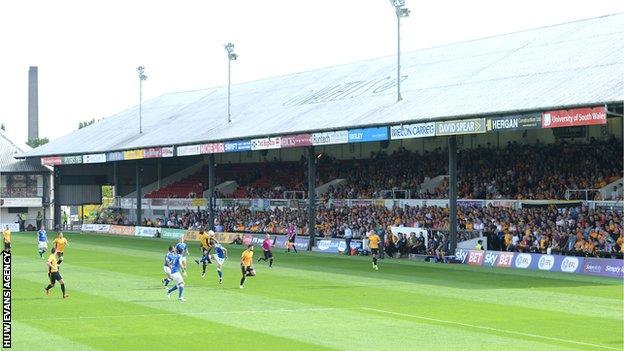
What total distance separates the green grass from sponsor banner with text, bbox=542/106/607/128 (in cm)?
576

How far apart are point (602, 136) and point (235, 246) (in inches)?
881

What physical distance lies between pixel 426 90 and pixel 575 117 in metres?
15.9

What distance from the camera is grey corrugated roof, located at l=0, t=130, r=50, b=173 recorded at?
3644 inches

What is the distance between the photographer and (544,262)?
142 ft

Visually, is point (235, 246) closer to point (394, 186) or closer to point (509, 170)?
point (394, 186)

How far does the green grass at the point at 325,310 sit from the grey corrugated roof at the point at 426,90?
8.05 meters

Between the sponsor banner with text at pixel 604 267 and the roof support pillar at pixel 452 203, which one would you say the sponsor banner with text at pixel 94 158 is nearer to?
the roof support pillar at pixel 452 203

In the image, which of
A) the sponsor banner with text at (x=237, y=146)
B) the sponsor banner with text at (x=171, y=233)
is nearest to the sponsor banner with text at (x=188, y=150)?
the sponsor banner with text at (x=237, y=146)

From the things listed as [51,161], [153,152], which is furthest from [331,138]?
[51,161]

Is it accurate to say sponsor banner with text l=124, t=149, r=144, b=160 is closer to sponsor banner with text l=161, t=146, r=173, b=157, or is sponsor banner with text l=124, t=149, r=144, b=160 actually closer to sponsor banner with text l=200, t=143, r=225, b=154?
sponsor banner with text l=161, t=146, r=173, b=157

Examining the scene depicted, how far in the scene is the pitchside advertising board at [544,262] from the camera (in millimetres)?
40094

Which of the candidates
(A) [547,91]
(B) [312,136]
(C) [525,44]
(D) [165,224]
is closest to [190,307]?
(A) [547,91]

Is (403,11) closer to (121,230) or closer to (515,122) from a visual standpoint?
(515,122)

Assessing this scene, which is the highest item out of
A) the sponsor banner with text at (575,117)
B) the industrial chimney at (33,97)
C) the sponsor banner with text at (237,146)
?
the industrial chimney at (33,97)
